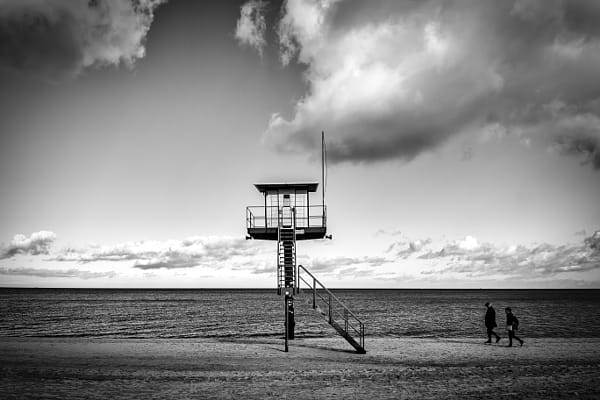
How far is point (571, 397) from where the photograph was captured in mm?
13250

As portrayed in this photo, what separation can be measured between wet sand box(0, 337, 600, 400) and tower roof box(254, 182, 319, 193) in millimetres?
7671

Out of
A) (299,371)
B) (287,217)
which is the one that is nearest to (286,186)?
(287,217)

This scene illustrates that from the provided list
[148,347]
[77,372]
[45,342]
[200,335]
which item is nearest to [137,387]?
[77,372]

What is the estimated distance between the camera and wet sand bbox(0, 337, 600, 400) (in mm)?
13641

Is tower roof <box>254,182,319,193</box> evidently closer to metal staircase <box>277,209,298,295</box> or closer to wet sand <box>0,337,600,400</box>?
metal staircase <box>277,209,298,295</box>

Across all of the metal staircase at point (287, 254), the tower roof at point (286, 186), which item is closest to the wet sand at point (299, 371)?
the metal staircase at point (287, 254)

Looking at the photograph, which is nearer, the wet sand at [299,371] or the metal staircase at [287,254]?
the wet sand at [299,371]

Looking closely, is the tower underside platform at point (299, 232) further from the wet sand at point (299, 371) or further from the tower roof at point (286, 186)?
the wet sand at point (299, 371)

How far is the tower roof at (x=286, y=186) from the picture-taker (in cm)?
2423

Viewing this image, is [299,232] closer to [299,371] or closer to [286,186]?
[286,186]

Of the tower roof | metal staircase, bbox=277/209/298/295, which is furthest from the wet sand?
the tower roof

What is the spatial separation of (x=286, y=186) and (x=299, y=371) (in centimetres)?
1016

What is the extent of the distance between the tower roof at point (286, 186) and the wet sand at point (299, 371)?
767 centimetres

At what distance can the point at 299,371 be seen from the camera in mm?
16625
